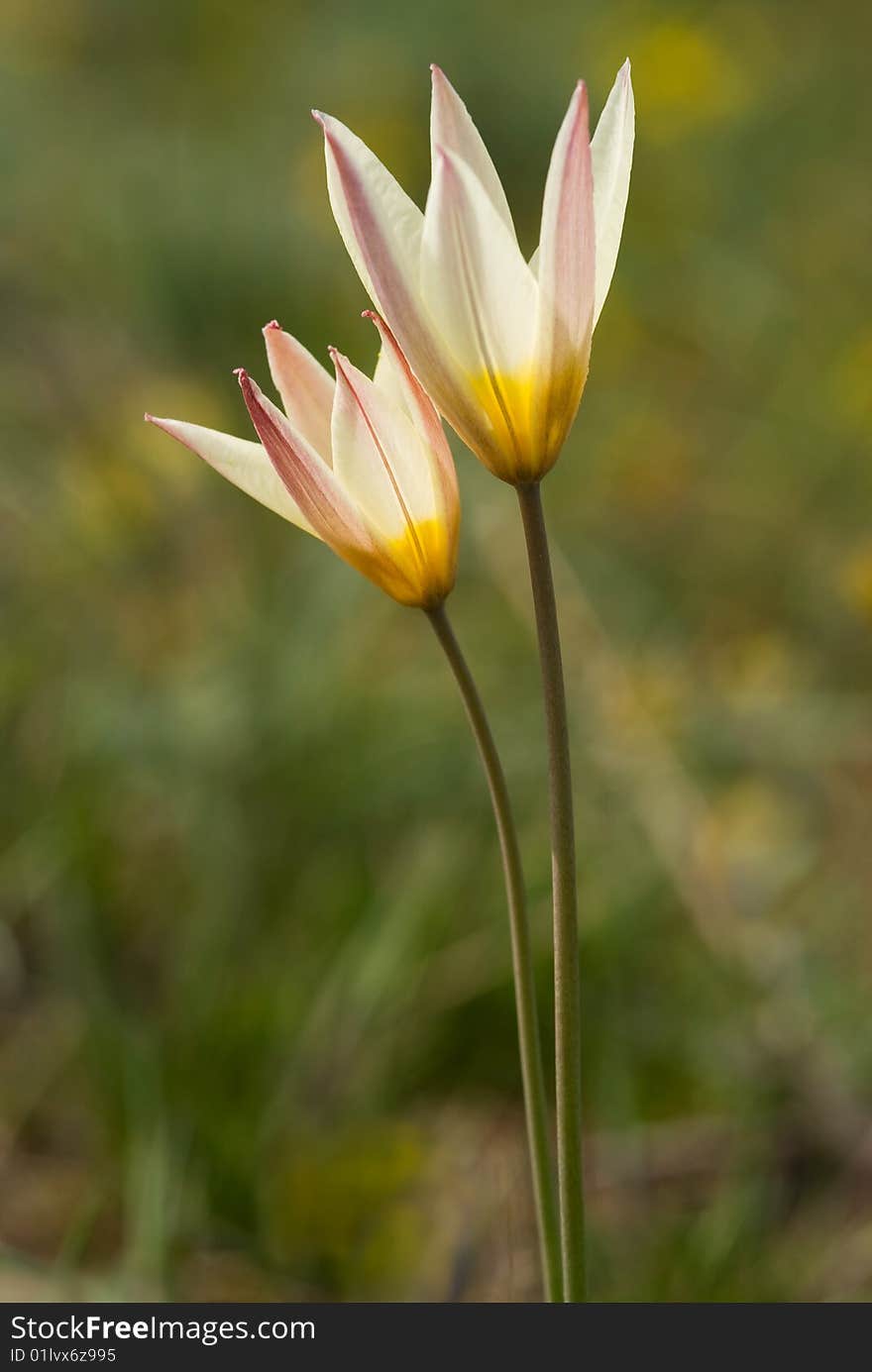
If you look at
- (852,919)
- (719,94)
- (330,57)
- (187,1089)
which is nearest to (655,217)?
(719,94)

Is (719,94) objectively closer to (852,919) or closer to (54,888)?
(852,919)

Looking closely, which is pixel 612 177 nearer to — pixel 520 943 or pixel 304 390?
pixel 304 390

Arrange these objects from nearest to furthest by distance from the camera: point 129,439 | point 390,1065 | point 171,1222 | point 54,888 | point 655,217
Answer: point 171,1222, point 390,1065, point 54,888, point 129,439, point 655,217

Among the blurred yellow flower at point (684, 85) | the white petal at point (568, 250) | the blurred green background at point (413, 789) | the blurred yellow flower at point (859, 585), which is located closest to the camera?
the white petal at point (568, 250)

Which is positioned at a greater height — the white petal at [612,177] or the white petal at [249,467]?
the white petal at [612,177]

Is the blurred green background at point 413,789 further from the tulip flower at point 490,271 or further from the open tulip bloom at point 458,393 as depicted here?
the tulip flower at point 490,271

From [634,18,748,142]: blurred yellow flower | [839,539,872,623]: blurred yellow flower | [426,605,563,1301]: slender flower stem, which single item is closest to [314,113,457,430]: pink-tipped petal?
[426,605,563,1301]: slender flower stem

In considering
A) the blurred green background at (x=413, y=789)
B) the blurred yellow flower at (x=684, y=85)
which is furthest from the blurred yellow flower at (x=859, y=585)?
the blurred yellow flower at (x=684, y=85)
